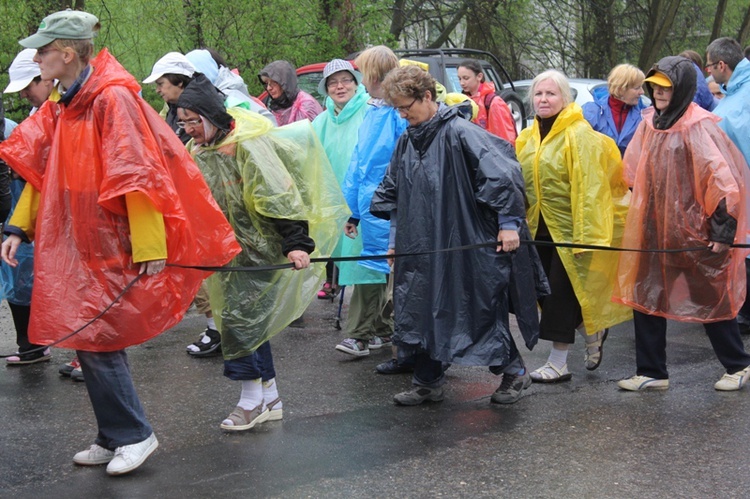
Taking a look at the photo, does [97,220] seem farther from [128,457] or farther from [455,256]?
[455,256]

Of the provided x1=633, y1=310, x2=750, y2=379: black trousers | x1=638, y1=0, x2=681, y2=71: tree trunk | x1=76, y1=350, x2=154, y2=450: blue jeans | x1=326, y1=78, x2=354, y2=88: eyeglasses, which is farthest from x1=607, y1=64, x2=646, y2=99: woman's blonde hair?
x1=638, y1=0, x2=681, y2=71: tree trunk

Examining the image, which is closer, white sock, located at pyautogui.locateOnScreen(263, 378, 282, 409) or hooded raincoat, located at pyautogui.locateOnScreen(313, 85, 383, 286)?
white sock, located at pyautogui.locateOnScreen(263, 378, 282, 409)

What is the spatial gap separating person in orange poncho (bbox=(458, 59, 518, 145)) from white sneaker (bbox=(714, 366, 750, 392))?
3151 mm

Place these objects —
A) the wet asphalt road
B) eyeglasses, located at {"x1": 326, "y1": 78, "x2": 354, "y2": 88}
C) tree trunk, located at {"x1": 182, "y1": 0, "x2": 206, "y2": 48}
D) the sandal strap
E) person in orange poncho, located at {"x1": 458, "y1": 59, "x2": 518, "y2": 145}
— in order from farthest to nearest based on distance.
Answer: tree trunk, located at {"x1": 182, "y1": 0, "x2": 206, "y2": 48} → person in orange poncho, located at {"x1": 458, "y1": 59, "x2": 518, "y2": 145} → eyeglasses, located at {"x1": 326, "y1": 78, "x2": 354, "y2": 88} → the sandal strap → the wet asphalt road

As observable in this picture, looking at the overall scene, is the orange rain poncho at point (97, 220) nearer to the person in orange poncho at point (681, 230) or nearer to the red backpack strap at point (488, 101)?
the person in orange poncho at point (681, 230)

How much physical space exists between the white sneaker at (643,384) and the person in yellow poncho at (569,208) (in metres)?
0.36

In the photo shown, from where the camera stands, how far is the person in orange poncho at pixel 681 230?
17.6 feet

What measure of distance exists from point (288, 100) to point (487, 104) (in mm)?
1658

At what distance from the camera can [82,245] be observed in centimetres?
403

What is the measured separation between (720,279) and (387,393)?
192 cm

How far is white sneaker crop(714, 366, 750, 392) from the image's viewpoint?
18.1 feet

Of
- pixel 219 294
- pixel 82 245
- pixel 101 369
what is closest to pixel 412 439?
pixel 219 294

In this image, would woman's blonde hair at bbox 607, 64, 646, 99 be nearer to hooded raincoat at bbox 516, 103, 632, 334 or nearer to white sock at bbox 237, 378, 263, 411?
hooded raincoat at bbox 516, 103, 632, 334

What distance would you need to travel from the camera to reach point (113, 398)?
13.7 ft
